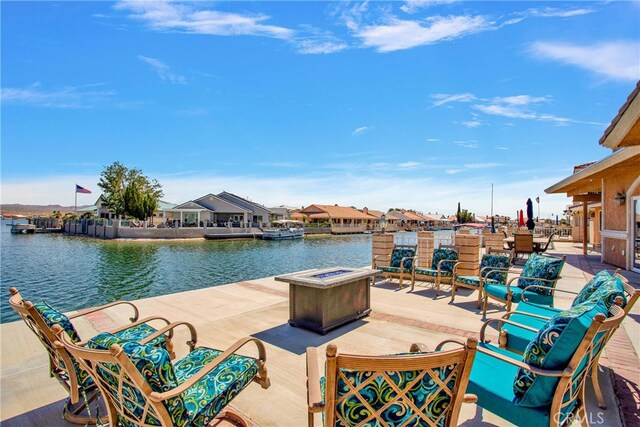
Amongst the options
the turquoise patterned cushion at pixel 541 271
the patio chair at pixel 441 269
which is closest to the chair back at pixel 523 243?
the patio chair at pixel 441 269

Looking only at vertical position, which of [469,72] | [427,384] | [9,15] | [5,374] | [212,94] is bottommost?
[5,374]

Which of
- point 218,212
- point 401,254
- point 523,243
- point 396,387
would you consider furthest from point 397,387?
point 218,212

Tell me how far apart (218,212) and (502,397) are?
44.0m

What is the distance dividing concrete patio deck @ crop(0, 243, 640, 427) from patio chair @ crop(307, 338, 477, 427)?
1.17m

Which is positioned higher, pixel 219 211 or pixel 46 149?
pixel 46 149

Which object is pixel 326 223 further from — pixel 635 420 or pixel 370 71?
pixel 635 420

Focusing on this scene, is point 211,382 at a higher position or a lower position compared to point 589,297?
lower

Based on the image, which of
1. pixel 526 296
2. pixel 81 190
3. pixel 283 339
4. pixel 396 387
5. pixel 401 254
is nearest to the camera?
pixel 396 387

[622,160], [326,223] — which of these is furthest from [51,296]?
[326,223]

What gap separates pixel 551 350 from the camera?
1.60 meters

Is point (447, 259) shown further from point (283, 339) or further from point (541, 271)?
point (283, 339)

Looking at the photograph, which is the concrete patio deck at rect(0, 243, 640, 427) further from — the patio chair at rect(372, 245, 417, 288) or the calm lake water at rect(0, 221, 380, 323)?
the calm lake water at rect(0, 221, 380, 323)

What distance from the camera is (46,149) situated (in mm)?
27672

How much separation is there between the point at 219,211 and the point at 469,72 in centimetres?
3838
